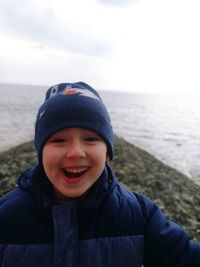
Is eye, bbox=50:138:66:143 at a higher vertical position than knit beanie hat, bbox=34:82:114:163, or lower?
lower

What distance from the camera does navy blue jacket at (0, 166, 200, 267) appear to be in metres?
2.31

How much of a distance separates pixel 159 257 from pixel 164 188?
398 inches

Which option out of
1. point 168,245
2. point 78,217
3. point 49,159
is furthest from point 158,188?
point 49,159

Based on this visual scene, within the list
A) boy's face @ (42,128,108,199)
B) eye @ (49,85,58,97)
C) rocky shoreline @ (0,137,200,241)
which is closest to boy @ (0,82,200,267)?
boy's face @ (42,128,108,199)

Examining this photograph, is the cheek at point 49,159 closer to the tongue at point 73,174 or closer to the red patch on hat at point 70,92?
the tongue at point 73,174

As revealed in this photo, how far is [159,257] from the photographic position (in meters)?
2.40

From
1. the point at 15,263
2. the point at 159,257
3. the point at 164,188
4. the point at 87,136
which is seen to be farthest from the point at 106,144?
the point at 164,188

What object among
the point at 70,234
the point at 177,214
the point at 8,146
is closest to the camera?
the point at 70,234

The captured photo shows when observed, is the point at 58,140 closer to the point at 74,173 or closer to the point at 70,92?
the point at 74,173

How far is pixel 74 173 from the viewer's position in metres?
2.33

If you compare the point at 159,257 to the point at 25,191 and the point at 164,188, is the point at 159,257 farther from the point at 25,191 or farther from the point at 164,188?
the point at 164,188

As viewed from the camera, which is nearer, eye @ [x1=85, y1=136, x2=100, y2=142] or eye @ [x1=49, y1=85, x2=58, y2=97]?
eye @ [x1=85, y1=136, x2=100, y2=142]

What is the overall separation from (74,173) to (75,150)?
0.66 feet

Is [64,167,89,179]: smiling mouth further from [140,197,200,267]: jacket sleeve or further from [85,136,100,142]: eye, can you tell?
[140,197,200,267]: jacket sleeve
